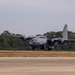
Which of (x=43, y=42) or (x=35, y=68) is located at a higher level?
(x=43, y=42)

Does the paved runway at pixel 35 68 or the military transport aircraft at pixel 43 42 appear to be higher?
the military transport aircraft at pixel 43 42

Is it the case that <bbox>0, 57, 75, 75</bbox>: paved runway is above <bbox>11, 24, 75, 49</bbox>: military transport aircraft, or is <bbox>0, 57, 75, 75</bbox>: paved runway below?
below

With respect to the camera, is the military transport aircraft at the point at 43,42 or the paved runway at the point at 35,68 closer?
the paved runway at the point at 35,68

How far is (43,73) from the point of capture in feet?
72.5

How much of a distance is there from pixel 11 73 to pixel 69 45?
7342cm

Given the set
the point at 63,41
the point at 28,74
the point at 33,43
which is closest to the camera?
the point at 28,74

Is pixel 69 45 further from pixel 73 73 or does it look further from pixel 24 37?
pixel 73 73

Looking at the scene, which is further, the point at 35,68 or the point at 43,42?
the point at 43,42

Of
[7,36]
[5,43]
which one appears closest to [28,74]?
[5,43]

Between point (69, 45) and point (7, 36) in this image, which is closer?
point (69, 45)

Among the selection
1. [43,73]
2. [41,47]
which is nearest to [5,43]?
[41,47]

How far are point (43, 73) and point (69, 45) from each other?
2870 inches

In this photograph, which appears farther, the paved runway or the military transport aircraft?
the military transport aircraft

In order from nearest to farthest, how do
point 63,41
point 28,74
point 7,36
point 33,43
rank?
point 28,74 < point 33,43 < point 63,41 < point 7,36
